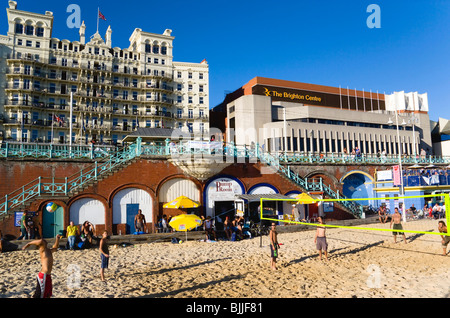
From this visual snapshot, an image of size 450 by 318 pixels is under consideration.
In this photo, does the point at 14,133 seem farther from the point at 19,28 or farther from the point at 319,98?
the point at 319,98

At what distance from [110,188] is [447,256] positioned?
18.8 metres

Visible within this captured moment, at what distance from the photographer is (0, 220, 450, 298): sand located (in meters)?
10.4

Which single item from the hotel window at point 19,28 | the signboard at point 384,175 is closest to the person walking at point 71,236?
the signboard at point 384,175

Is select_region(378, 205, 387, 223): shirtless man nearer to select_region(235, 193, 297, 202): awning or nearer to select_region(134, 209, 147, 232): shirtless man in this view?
select_region(235, 193, 297, 202): awning

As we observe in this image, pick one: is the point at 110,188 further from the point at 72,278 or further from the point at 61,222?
the point at 72,278

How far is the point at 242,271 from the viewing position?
13.0 metres

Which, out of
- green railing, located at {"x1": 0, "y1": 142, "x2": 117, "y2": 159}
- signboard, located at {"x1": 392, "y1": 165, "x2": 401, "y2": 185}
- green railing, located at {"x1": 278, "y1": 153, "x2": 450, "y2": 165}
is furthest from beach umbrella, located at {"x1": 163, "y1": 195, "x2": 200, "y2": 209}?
signboard, located at {"x1": 392, "y1": 165, "x2": 401, "y2": 185}

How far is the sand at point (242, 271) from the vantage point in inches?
411

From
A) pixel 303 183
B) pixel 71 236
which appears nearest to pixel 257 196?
pixel 303 183

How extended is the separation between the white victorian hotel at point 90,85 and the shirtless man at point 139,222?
34340 mm

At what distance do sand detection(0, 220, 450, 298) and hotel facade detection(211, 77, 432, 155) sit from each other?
24397mm

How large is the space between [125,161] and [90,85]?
1589 inches
